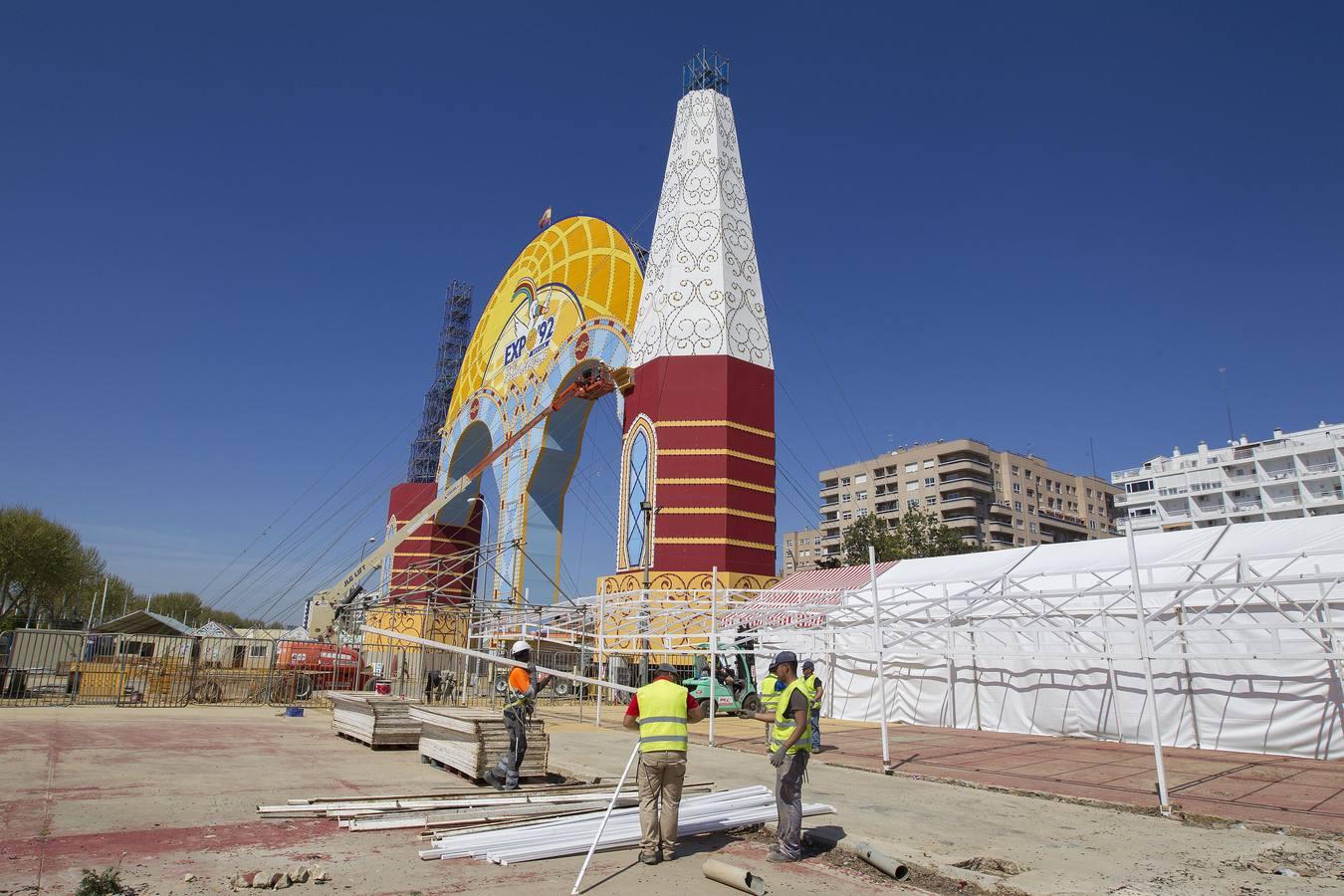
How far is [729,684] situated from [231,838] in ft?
58.4

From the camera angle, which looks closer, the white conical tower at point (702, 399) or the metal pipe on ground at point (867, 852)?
the metal pipe on ground at point (867, 852)

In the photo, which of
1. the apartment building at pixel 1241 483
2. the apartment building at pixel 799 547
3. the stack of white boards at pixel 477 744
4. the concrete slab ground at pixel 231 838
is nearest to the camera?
the concrete slab ground at pixel 231 838

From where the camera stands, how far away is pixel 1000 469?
87.4 meters

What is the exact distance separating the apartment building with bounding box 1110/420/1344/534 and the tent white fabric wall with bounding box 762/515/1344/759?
193 feet

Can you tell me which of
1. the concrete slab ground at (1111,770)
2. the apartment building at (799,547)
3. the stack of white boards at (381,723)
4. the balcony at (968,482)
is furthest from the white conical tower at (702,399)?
the apartment building at (799,547)

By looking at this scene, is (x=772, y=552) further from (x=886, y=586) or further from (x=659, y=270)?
(x=659, y=270)

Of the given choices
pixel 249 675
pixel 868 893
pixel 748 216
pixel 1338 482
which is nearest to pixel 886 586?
pixel 748 216

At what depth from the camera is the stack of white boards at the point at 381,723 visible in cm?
1389

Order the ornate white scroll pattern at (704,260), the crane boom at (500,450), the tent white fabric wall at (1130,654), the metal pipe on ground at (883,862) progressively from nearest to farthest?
the metal pipe on ground at (883,862) → the tent white fabric wall at (1130,654) → the ornate white scroll pattern at (704,260) → the crane boom at (500,450)

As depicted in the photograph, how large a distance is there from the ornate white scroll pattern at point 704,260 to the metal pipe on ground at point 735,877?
77.8 feet

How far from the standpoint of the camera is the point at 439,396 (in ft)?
225

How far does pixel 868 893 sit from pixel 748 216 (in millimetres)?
27972

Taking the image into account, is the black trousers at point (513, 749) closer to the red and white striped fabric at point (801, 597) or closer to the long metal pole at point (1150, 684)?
the long metal pole at point (1150, 684)

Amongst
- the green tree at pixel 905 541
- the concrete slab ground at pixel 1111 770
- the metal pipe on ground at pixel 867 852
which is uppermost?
the green tree at pixel 905 541
